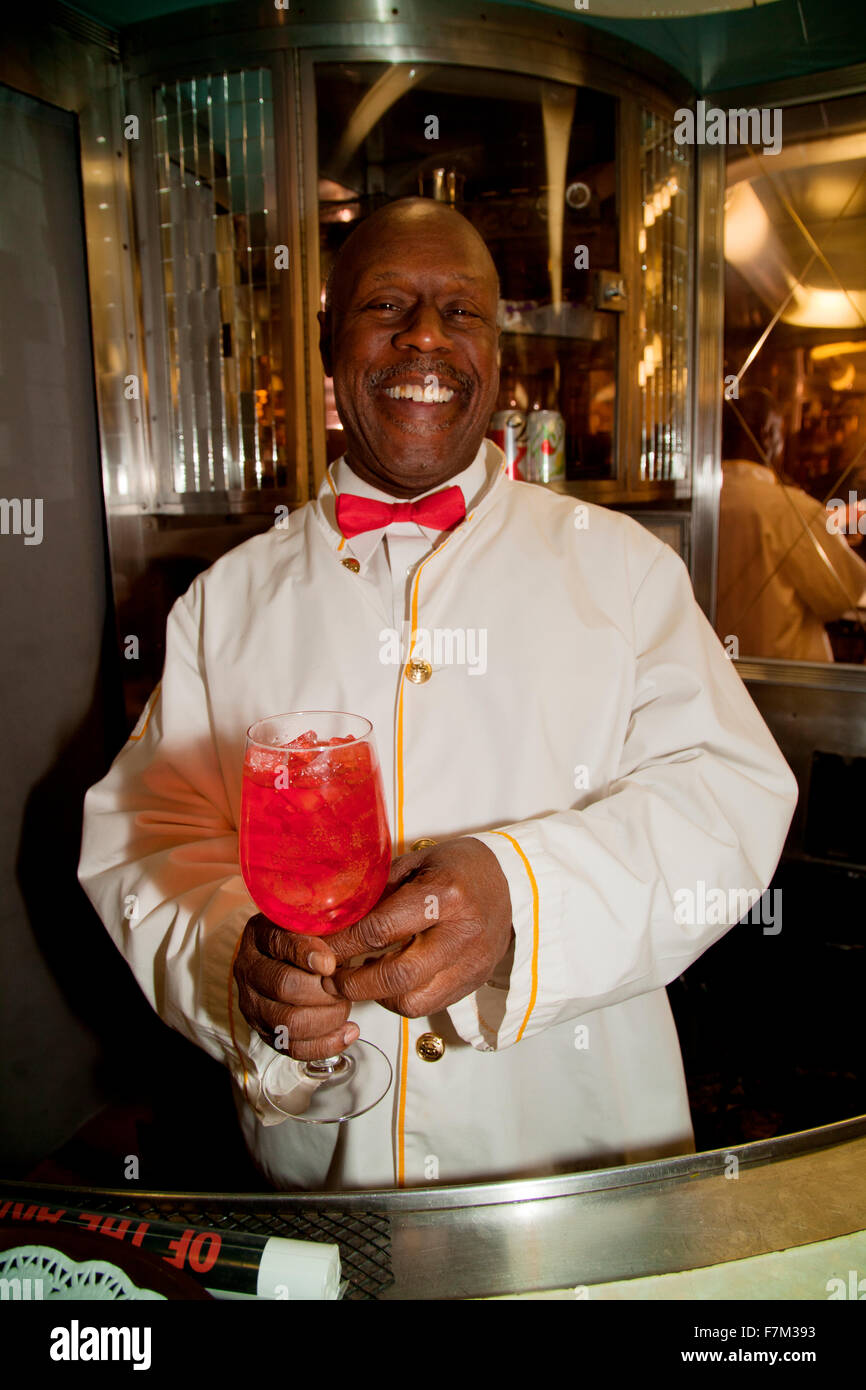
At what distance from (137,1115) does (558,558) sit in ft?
6.69

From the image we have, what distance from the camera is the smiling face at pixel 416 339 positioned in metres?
1.25

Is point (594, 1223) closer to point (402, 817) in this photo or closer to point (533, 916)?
point (533, 916)

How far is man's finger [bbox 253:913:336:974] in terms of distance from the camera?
31.1 inches

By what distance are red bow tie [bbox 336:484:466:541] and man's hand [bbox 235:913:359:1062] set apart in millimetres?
634

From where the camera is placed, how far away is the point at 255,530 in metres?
2.48

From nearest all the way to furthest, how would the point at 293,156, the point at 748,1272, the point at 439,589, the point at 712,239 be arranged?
the point at 748,1272 < the point at 439,589 < the point at 293,156 < the point at 712,239

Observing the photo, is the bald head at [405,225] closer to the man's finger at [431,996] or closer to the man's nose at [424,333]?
the man's nose at [424,333]

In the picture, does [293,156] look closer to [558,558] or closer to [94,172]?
[94,172]

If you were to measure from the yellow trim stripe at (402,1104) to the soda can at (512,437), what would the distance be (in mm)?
1733

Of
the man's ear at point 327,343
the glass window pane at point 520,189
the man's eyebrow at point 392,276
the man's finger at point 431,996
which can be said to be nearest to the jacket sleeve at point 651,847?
the man's finger at point 431,996

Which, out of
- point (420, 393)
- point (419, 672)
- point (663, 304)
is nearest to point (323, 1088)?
point (419, 672)

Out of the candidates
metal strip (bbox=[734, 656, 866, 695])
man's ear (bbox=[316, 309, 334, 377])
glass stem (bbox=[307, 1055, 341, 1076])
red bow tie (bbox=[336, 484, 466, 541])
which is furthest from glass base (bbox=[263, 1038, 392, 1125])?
metal strip (bbox=[734, 656, 866, 695])

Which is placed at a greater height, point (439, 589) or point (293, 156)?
point (293, 156)
